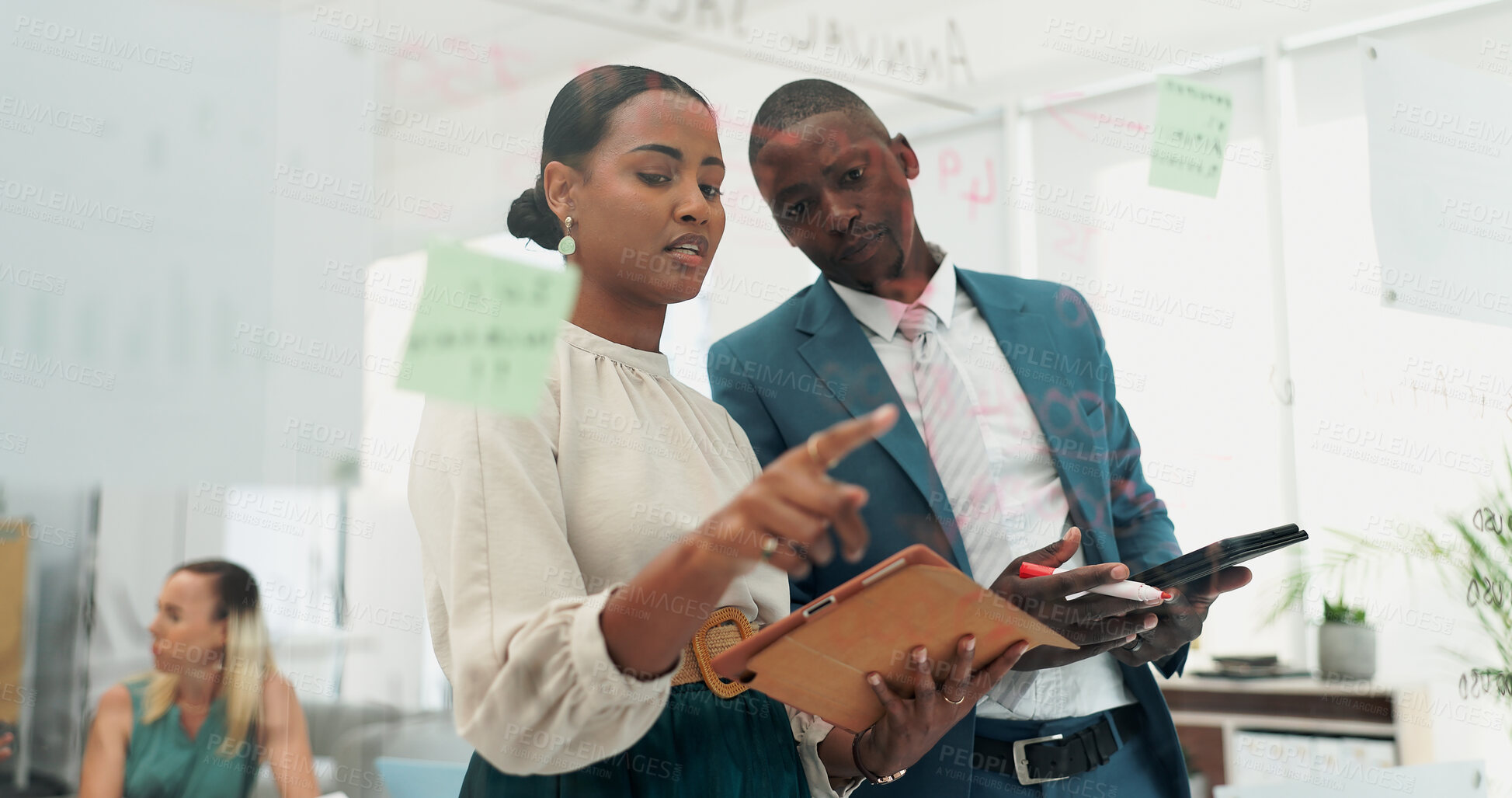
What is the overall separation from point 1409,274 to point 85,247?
2580 mm

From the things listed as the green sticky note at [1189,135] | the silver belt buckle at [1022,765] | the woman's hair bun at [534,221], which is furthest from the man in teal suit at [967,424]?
the green sticky note at [1189,135]

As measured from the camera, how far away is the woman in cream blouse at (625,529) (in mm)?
744

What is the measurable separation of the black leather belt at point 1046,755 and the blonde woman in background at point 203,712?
1632 millimetres

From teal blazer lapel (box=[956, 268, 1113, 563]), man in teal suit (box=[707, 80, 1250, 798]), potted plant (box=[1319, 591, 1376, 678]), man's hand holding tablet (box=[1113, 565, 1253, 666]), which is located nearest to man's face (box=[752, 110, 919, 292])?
man in teal suit (box=[707, 80, 1250, 798])

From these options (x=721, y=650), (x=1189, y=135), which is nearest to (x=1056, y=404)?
(x=721, y=650)

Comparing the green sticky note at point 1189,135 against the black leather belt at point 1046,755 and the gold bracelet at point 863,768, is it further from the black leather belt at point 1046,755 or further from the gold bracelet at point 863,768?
the gold bracelet at point 863,768

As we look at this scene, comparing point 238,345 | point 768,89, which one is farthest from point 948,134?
point 238,345

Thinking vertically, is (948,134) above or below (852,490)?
above

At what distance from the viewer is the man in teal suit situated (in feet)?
4.27

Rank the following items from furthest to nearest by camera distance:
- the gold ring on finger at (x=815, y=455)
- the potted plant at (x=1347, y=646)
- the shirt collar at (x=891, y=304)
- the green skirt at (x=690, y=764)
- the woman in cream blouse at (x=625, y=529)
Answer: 1. the potted plant at (x=1347, y=646)
2. the shirt collar at (x=891, y=304)
3. the green skirt at (x=690, y=764)
4. the woman in cream blouse at (x=625, y=529)
5. the gold ring on finger at (x=815, y=455)

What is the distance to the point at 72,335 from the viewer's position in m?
1.99

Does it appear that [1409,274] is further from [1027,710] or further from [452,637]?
[452,637]

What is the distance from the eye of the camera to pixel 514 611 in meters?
0.82

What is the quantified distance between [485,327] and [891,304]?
0.56 m
